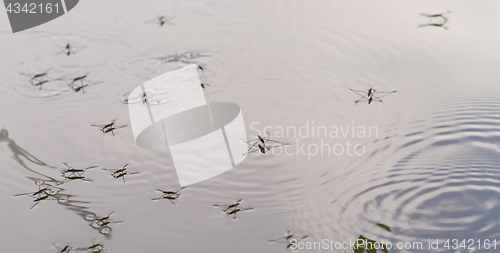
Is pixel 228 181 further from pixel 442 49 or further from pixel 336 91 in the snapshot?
pixel 442 49

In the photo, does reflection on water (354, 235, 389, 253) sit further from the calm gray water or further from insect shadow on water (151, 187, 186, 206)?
insect shadow on water (151, 187, 186, 206)

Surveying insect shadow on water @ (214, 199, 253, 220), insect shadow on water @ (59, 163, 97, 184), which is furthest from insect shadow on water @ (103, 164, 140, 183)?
insect shadow on water @ (214, 199, 253, 220)

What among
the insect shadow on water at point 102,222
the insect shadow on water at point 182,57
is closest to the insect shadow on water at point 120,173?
the insect shadow on water at point 102,222

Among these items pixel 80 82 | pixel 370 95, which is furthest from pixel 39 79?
pixel 370 95

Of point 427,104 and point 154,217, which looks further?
point 427,104

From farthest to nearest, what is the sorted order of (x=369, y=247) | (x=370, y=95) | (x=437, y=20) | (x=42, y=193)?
(x=437, y=20) < (x=370, y=95) < (x=42, y=193) < (x=369, y=247)

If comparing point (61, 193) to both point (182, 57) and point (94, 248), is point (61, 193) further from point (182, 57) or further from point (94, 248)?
point (182, 57)

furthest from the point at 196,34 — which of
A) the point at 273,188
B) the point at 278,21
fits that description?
the point at 273,188
